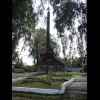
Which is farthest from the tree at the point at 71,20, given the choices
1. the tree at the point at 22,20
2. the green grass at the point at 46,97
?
the green grass at the point at 46,97

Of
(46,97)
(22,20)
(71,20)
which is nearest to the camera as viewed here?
(71,20)

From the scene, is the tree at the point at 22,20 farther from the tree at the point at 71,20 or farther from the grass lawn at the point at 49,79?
the grass lawn at the point at 49,79

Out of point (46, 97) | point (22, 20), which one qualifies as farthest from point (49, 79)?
point (22, 20)

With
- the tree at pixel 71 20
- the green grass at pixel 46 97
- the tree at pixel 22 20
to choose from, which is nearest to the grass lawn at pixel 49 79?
the green grass at pixel 46 97

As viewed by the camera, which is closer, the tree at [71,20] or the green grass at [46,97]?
the tree at [71,20]

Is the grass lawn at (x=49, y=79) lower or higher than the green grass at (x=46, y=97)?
higher

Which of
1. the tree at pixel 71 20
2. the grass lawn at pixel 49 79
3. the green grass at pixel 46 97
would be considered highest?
the tree at pixel 71 20

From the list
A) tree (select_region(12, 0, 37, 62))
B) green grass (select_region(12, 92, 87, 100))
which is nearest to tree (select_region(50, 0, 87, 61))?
tree (select_region(12, 0, 37, 62))

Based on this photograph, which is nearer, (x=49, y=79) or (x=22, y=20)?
(x=22, y=20)

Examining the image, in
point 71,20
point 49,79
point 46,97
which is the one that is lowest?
point 46,97

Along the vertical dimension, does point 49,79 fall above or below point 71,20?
below

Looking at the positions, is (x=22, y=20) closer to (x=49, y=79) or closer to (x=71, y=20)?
(x=71, y=20)
